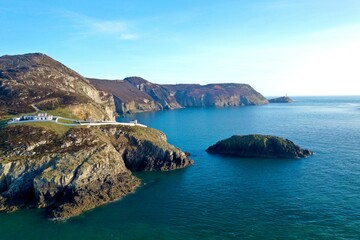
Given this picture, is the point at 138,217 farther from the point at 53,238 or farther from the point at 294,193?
the point at 294,193

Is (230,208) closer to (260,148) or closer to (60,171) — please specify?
(60,171)

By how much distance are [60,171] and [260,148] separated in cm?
6591

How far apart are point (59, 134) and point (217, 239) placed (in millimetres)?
52340

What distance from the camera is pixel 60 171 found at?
216 feet

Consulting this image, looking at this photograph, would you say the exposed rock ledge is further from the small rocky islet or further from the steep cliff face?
the steep cliff face

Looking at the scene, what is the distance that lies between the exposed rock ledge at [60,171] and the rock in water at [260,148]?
28.6 meters

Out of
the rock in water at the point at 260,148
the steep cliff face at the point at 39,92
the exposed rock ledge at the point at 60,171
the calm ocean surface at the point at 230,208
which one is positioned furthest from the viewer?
the steep cliff face at the point at 39,92

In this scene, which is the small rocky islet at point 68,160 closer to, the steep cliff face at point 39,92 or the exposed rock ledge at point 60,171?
the exposed rock ledge at point 60,171

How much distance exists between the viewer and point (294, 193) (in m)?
66.1

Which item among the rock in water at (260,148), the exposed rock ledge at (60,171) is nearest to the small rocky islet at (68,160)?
the exposed rock ledge at (60,171)

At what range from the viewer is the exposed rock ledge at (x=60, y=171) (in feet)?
206

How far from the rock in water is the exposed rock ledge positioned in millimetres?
28643

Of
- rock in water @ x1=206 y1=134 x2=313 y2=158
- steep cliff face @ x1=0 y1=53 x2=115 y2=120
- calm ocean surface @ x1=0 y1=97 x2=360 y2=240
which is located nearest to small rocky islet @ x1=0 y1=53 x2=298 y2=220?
steep cliff face @ x1=0 y1=53 x2=115 y2=120

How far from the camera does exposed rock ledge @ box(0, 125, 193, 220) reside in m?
62.9
